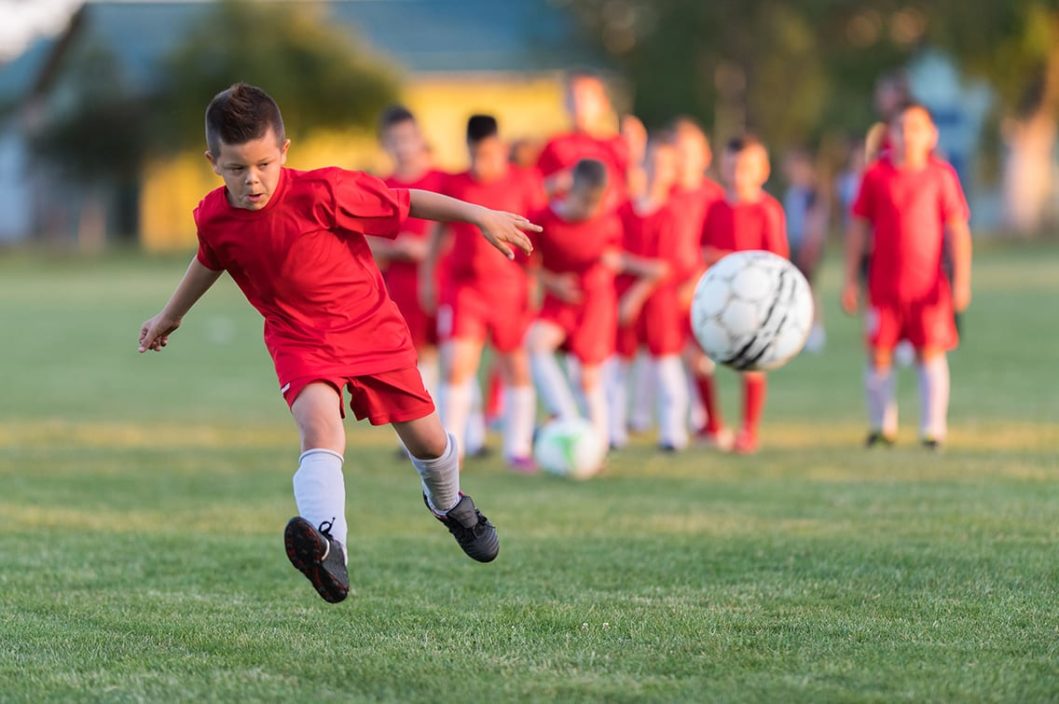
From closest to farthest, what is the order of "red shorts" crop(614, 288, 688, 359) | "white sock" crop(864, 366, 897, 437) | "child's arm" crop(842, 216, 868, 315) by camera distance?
"white sock" crop(864, 366, 897, 437)
"child's arm" crop(842, 216, 868, 315)
"red shorts" crop(614, 288, 688, 359)

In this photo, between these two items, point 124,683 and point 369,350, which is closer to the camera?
point 124,683

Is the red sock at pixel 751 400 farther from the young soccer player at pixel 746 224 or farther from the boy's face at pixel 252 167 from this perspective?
the boy's face at pixel 252 167

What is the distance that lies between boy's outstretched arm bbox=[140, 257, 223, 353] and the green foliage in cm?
3900

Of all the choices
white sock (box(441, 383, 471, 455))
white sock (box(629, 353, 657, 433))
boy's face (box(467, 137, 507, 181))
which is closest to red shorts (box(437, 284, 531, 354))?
white sock (box(441, 383, 471, 455))

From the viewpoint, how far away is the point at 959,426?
10.1m

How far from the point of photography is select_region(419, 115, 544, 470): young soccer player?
28.4 ft

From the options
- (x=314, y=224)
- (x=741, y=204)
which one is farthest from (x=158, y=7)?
(x=314, y=224)

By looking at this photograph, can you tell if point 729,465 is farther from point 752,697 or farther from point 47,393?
point 47,393

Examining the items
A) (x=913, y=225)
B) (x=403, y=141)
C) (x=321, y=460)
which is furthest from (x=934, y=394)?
(x=321, y=460)

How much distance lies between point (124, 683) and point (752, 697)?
1714 millimetres

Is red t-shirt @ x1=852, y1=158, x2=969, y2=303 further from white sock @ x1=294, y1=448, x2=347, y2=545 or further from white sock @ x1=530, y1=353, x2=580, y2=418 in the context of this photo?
white sock @ x1=294, y1=448, x2=347, y2=545

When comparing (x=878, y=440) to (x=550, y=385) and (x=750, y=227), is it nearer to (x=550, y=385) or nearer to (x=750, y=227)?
(x=750, y=227)

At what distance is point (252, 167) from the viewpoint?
15.3 feet

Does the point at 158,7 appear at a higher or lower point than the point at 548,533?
higher
